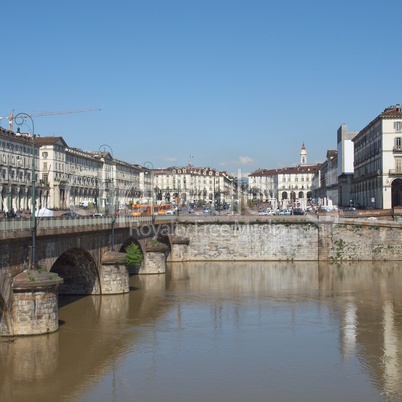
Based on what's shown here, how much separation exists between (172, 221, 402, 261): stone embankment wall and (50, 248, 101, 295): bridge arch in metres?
27.9

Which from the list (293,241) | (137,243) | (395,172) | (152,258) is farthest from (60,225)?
(395,172)

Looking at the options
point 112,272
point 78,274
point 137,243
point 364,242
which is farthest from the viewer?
point 364,242

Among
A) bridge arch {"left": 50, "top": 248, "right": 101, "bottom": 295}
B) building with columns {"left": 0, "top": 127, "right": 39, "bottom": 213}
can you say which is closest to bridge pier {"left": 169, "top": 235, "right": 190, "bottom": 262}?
bridge arch {"left": 50, "top": 248, "right": 101, "bottom": 295}

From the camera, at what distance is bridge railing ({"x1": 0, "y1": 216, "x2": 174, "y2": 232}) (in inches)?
1196

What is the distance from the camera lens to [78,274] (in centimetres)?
4703

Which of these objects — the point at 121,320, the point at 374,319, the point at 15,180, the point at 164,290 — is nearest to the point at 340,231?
the point at 164,290

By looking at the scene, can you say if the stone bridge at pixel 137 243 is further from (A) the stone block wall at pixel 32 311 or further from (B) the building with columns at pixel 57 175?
(B) the building with columns at pixel 57 175

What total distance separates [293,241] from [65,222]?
40.6 m

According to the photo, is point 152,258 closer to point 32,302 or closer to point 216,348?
point 216,348

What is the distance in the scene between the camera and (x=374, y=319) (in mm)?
39969

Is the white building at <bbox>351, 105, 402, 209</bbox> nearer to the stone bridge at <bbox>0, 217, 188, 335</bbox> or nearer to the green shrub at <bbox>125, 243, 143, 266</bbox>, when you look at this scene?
the stone bridge at <bbox>0, 217, 188, 335</bbox>

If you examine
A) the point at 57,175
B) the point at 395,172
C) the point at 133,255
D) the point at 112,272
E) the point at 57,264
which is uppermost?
the point at 57,175

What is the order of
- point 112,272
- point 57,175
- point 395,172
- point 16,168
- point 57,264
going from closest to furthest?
point 57,264, point 112,272, point 395,172, point 16,168, point 57,175

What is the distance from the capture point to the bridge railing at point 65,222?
30375 millimetres
